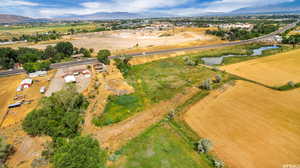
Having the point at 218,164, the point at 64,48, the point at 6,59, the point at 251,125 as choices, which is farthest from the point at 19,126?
the point at 64,48

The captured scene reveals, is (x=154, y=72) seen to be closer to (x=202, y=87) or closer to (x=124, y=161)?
(x=202, y=87)

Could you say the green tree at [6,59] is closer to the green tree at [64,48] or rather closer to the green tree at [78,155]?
the green tree at [64,48]

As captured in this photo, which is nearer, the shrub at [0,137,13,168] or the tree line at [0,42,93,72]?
the shrub at [0,137,13,168]

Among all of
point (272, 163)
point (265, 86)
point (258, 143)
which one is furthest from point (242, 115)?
point (265, 86)

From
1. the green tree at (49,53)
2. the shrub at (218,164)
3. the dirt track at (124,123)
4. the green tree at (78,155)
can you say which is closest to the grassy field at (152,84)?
the dirt track at (124,123)

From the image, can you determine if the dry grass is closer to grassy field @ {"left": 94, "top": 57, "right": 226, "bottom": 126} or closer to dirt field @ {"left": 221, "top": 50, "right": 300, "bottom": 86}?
grassy field @ {"left": 94, "top": 57, "right": 226, "bottom": 126}

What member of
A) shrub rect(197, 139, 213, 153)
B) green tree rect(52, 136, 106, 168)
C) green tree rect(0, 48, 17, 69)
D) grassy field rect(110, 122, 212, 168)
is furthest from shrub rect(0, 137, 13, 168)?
green tree rect(0, 48, 17, 69)

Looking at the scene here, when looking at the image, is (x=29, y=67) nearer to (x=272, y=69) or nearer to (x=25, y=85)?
(x=25, y=85)

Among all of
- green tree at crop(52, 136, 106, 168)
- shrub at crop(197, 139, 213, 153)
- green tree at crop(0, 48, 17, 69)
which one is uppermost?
green tree at crop(0, 48, 17, 69)
